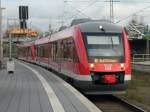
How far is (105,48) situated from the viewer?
72.4 ft

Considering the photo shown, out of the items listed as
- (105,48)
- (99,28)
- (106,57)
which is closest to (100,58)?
(106,57)

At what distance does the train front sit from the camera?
2102 cm

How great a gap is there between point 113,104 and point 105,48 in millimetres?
2312

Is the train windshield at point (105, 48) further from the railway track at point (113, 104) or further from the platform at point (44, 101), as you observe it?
the platform at point (44, 101)

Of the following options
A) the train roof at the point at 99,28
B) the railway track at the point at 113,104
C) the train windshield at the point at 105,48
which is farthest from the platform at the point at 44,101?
the train roof at the point at 99,28

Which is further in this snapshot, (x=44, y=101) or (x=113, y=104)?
(x=113, y=104)

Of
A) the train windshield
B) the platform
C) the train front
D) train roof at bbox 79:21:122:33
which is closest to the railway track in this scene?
the train front

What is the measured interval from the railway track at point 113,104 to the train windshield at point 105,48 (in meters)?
1.76

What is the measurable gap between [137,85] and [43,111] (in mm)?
20218

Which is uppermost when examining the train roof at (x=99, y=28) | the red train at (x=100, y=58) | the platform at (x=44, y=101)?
the train roof at (x=99, y=28)

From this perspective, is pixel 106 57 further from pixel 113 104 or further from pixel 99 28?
pixel 113 104

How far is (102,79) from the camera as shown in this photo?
68.7 ft

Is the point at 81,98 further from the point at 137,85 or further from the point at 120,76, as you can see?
the point at 137,85

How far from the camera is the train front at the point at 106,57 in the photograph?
21.0 m
